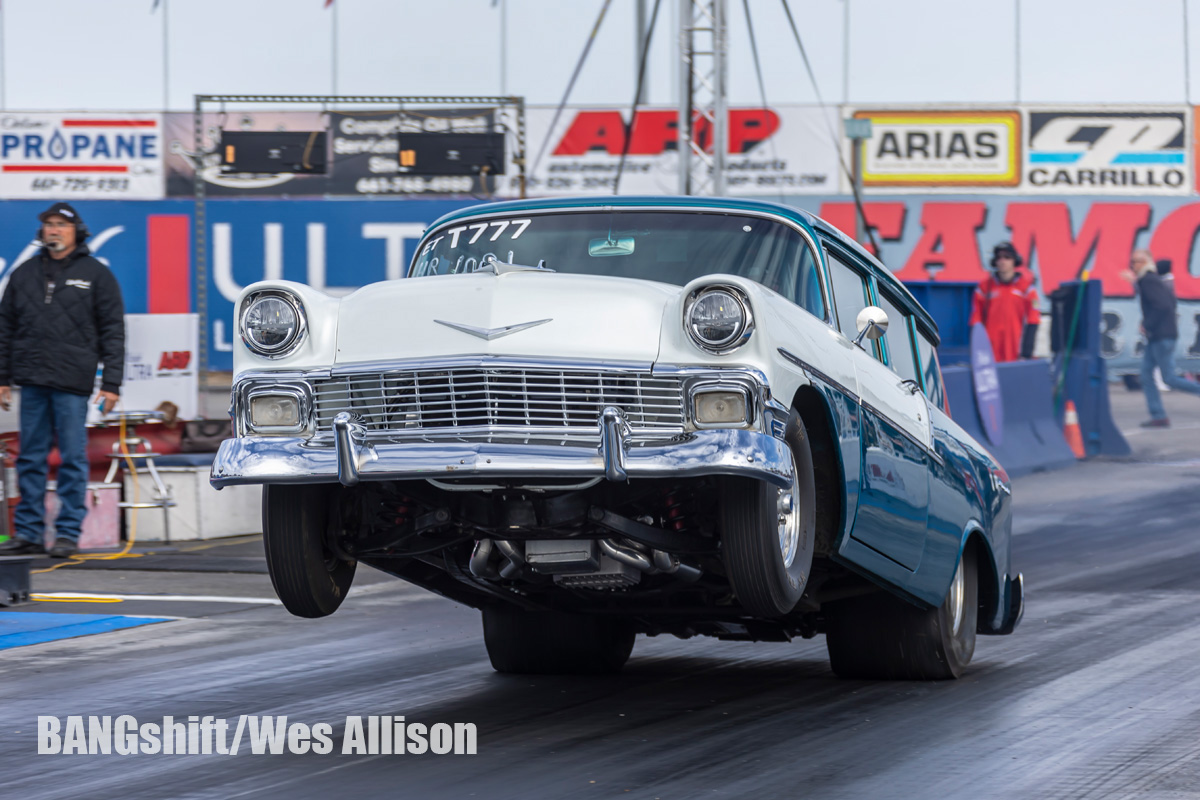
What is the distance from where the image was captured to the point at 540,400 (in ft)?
15.9

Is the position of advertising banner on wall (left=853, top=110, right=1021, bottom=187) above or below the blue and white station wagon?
above

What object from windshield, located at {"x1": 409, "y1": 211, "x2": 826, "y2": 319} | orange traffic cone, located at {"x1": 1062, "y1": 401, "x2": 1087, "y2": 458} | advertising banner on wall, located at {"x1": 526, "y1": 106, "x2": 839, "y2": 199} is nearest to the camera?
windshield, located at {"x1": 409, "y1": 211, "x2": 826, "y2": 319}

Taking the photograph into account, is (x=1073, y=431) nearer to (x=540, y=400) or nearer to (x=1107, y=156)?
(x=1107, y=156)

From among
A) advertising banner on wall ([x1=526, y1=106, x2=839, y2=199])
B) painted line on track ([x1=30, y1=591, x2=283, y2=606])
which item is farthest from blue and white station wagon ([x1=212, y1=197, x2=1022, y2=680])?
advertising banner on wall ([x1=526, y1=106, x2=839, y2=199])

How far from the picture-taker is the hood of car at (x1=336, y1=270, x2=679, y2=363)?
4867 millimetres

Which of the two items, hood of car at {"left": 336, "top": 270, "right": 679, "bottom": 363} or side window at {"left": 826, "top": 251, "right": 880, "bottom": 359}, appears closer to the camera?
hood of car at {"left": 336, "top": 270, "right": 679, "bottom": 363}

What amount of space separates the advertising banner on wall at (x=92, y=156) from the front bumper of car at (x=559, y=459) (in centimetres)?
2839

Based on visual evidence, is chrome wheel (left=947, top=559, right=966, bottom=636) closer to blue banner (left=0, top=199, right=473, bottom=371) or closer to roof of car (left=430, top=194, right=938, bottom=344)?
roof of car (left=430, top=194, right=938, bottom=344)

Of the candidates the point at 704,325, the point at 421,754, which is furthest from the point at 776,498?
the point at 421,754

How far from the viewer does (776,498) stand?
4.87 metres

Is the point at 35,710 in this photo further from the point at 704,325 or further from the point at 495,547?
the point at 704,325

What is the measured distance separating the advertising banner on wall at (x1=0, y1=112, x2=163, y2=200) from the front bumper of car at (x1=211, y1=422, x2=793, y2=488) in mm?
28391

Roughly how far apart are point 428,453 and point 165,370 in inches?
332
